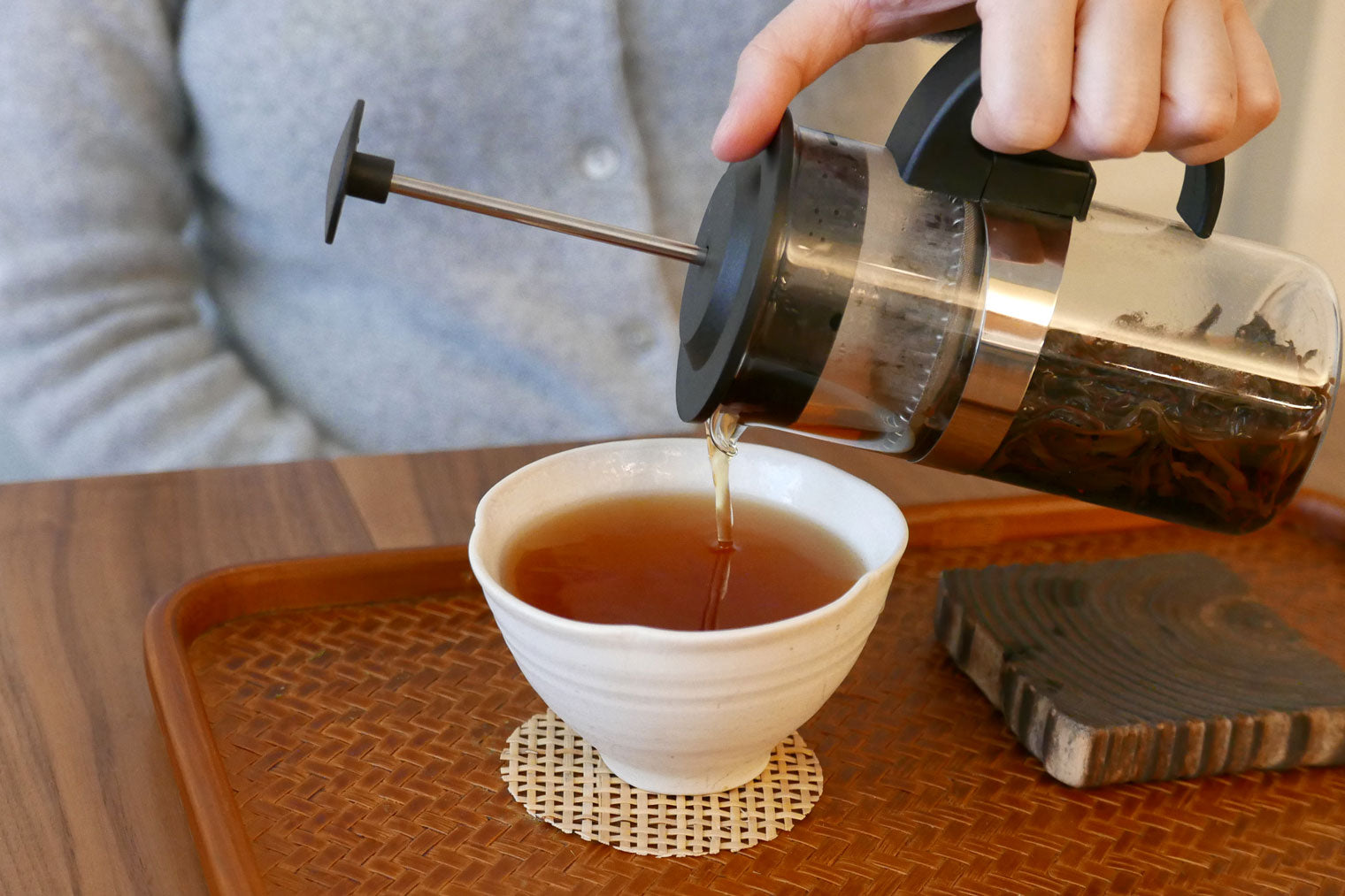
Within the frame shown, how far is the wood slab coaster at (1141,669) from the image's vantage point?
55cm

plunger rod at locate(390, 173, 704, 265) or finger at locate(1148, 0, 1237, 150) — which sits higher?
finger at locate(1148, 0, 1237, 150)

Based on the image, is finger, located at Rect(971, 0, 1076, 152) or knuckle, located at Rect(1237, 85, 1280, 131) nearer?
finger, located at Rect(971, 0, 1076, 152)

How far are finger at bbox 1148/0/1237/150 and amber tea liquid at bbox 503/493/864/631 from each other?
0.26 m

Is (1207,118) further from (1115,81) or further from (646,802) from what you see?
(646,802)

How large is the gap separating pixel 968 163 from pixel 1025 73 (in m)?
0.04

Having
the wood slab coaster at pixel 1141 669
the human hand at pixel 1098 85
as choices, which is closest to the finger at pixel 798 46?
the human hand at pixel 1098 85

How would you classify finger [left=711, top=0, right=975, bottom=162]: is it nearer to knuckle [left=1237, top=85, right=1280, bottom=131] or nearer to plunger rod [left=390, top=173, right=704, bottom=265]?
plunger rod [left=390, top=173, right=704, bottom=265]

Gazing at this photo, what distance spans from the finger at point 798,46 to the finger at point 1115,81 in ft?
0.46

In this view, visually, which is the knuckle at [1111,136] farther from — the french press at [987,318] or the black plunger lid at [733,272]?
the black plunger lid at [733,272]

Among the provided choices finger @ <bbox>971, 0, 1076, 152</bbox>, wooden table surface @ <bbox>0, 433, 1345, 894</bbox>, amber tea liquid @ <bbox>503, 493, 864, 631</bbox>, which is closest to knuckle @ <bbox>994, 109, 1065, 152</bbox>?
finger @ <bbox>971, 0, 1076, 152</bbox>

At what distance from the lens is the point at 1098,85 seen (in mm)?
524

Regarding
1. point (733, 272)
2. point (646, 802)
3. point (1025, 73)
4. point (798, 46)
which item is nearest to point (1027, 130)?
point (1025, 73)

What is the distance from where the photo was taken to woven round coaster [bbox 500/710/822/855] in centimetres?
51

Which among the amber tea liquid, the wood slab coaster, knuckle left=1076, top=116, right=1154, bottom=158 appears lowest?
the wood slab coaster
